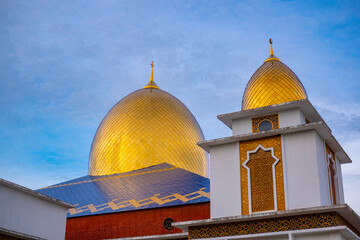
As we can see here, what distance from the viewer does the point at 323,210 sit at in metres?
10.4

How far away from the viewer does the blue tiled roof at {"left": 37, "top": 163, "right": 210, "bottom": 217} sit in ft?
53.8

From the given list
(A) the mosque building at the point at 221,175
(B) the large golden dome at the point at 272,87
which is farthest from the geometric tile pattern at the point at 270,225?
(B) the large golden dome at the point at 272,87

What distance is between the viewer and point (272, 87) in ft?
48.6

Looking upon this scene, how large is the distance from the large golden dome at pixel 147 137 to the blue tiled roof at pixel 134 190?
830mm

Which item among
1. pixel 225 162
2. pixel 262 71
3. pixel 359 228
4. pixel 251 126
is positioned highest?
pixel 262 71

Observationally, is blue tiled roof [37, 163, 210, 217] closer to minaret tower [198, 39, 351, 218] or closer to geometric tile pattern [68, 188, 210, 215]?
geometric tile pattern [68, 188, 210, 215]

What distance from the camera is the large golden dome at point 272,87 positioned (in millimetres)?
14633

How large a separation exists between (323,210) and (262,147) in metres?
2.27

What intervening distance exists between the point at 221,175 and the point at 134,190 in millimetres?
6348

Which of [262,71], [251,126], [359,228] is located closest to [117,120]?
[262,71]

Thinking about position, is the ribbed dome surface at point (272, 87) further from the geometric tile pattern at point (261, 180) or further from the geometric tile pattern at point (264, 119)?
the geometric tile pattern at point (261, 180)

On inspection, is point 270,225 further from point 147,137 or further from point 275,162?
point 147,137

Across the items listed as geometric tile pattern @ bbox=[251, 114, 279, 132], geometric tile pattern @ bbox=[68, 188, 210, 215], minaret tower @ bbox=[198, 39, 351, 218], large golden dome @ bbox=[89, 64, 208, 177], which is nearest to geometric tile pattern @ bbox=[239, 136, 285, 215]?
minaret tower @ bbox=[198, 39, 351, 218]

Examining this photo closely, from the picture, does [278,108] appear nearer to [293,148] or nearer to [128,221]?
[293,148]
